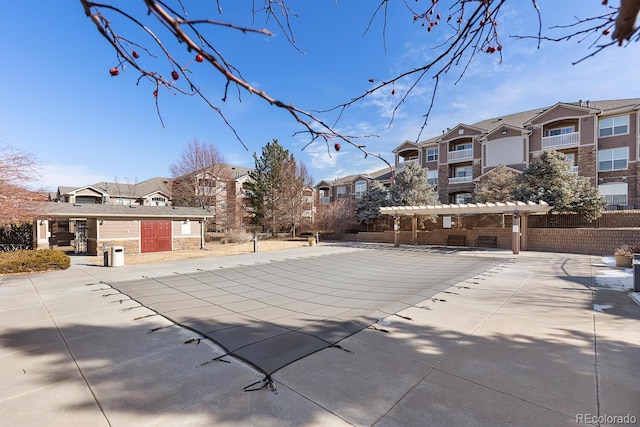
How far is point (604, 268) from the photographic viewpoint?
10.5 meters

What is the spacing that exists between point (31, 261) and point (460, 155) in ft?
105

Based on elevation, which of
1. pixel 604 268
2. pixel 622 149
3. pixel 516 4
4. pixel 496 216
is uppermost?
pixel 622 149

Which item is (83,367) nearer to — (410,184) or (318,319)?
(318,319)

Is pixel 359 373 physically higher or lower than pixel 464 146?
lower

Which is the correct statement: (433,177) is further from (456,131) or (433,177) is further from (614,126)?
(614,126)

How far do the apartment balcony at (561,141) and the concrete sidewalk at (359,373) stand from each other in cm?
2335

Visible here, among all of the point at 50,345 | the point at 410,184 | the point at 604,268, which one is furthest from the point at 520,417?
the point at 410,184

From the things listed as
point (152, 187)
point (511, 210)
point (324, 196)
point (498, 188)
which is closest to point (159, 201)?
point (152, 187)

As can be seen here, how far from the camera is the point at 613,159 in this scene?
21766 millimetres

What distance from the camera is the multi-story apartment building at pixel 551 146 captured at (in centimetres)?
2130

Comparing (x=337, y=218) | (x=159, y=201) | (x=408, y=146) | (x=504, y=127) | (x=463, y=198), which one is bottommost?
(x=337, y=218)

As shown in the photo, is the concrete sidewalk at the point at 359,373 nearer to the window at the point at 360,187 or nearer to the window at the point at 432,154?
the window at the point at 432,154

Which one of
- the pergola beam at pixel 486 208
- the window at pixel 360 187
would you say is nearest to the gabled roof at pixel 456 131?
the window at pixel 360 187

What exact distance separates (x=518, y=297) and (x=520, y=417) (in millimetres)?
4959
